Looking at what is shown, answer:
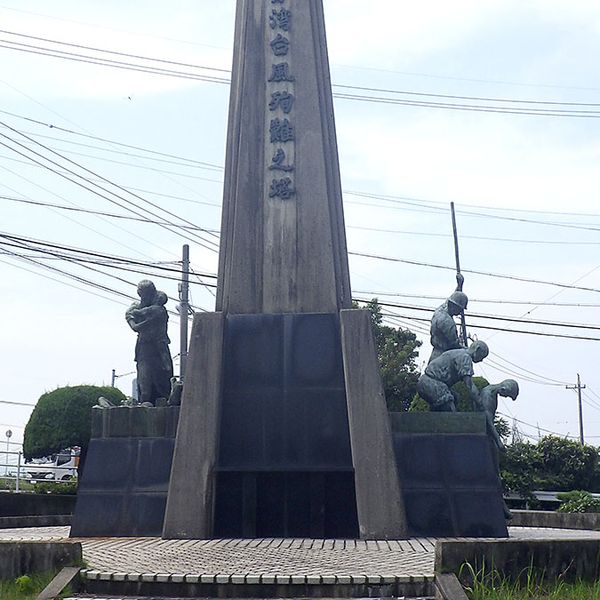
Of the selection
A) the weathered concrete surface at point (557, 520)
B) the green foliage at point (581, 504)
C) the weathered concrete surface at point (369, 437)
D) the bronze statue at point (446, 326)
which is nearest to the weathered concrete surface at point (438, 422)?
the weathered concrete surface at point (369, 437)

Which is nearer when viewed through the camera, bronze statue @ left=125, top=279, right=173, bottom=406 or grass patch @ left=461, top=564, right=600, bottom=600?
grass patch @ left=461, top=564, right=600, bottom=600

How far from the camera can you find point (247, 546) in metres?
11.3

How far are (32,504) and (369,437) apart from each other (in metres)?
9.33

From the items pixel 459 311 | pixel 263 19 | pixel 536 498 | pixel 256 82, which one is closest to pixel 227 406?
pixel 459 311

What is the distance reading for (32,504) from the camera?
1945 cm

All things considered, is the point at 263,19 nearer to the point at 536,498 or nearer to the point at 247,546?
the point at 247,546

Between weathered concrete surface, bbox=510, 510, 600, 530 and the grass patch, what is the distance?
9.77 metres

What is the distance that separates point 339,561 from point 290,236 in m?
6.12

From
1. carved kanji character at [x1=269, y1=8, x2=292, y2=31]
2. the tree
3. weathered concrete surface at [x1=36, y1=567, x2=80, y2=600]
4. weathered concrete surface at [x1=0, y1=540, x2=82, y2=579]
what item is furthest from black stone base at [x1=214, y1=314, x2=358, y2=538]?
the tree

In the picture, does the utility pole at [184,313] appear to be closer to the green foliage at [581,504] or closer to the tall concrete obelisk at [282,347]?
the green foliage at [581,504]

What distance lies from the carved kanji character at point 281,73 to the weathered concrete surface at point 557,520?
9140 millimetres

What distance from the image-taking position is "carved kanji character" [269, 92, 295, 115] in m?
14.7

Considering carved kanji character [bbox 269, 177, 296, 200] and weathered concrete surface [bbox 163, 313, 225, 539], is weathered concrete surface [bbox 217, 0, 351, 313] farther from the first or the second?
weathered concrete surface [bbox 163, 313, 225, 539]

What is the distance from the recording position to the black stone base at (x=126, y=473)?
1312 centimetres
